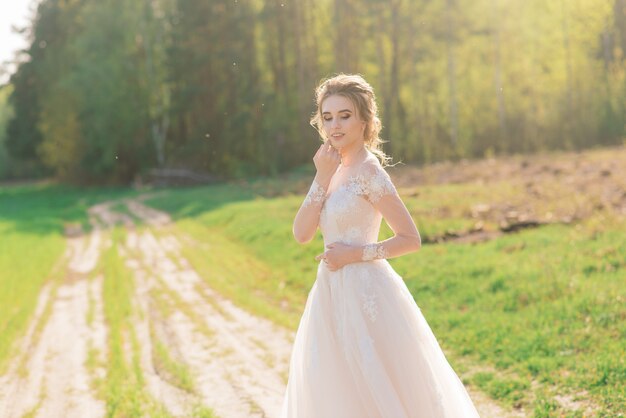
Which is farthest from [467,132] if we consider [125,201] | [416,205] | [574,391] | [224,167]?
[574,391]

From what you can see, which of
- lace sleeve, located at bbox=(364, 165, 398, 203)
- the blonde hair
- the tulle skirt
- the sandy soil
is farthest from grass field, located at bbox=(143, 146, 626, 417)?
the blonde hair

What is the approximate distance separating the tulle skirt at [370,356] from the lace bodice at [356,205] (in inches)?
7.5

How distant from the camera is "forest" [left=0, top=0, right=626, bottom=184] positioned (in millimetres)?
40094

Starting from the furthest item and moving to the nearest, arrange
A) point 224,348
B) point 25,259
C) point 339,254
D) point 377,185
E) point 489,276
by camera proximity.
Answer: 1. point 25,259
2. point 489,276
3. point 224,348
4. point 339,254
5. point 377,185

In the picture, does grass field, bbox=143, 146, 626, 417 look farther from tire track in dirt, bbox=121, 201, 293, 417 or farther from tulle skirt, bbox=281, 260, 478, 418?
tulle skirt, bbox=281, 260, 478, 418

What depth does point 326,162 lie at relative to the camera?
3.88 meters

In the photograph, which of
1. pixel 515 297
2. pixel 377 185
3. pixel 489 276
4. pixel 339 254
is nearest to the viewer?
pixel 377 185

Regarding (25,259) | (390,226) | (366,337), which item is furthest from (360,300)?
(25,259)

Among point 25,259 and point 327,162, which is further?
point 25,259

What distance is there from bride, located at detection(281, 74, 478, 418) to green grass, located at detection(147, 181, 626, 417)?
2846 mm

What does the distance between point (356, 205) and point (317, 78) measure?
38745 millimetres

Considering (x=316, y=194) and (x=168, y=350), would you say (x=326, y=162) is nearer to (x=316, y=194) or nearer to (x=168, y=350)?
(x=316, y=194)

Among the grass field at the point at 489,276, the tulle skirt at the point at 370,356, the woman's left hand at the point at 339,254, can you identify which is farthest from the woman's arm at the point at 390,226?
the grass field at the point at 489,276

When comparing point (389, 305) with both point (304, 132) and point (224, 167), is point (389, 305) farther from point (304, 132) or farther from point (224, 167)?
point (224, 167)
